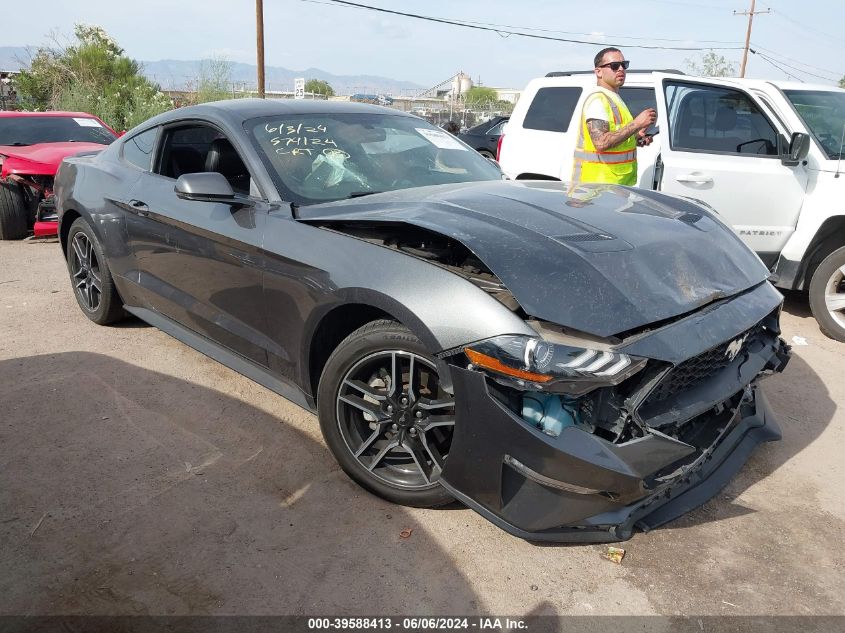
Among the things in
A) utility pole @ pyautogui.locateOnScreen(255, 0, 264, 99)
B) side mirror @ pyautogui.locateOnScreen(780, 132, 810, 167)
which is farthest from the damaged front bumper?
utility pole @ pyautogui.locateOnScreen(255, 0, 264, 99)

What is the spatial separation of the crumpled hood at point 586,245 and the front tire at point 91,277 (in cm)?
226

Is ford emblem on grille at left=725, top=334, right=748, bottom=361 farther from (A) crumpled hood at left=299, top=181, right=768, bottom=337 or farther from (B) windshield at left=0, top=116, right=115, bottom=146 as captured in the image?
(B) windshield at left=0, top=116, right=115, bottom=146

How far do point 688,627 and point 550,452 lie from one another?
28.6 inches

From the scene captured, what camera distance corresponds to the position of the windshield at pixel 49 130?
8445 millimetres

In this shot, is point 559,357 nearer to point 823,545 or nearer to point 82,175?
point 823,545

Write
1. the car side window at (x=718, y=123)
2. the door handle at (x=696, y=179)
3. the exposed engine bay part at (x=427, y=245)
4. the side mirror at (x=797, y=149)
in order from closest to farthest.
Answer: the exposed engine bay part at (x=427, y=245) < the side mirror at (x=797, y=149) < the door handle at (x=696, y=179) < the car side window at (x=718, y=123)

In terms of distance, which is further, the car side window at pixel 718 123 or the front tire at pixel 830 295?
the car side window at pixel 718 123

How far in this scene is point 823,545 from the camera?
2.61m

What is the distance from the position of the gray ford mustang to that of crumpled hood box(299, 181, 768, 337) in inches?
0.4

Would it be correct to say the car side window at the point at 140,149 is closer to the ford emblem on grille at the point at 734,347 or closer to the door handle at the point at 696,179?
the ford emblem on grille at the point at 734,347

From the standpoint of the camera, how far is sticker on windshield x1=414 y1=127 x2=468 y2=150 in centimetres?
401

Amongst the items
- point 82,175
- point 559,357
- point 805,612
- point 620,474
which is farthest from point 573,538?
point 82,175

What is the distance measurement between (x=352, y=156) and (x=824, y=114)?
4269 millimetres

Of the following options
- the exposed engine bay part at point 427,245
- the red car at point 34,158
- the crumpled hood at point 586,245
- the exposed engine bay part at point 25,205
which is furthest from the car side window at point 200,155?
the exposed engine bay part at point 25,205
